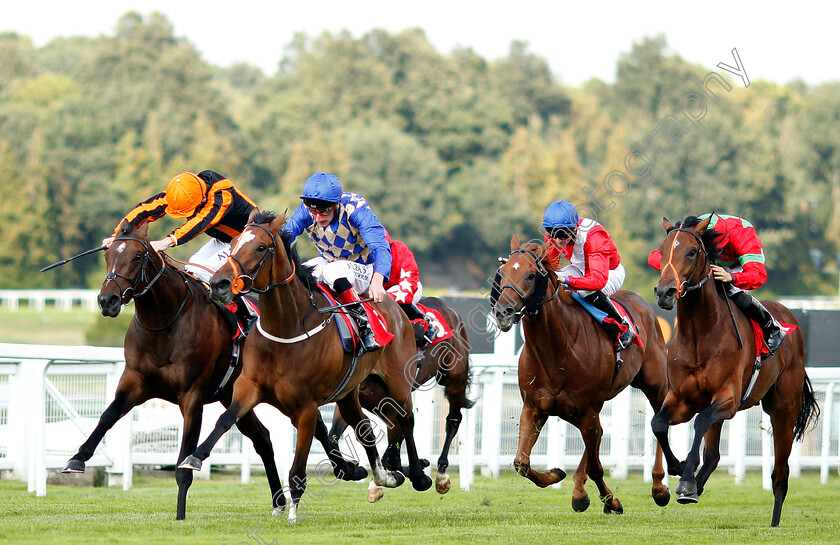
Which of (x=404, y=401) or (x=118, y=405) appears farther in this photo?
(x=404, y=401)

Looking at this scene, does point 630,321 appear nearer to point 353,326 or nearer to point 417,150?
point 353,326

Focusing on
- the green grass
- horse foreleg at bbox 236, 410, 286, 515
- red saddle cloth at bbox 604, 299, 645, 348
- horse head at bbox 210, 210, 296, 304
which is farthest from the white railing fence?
horse head at bbox 210, 210, 296, 304

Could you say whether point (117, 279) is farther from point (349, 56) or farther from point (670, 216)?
point (349, 56)

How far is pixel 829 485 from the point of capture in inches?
380

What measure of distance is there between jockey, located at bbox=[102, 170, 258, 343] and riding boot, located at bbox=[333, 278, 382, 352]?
2.05 ft

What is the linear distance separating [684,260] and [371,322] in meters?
1.76

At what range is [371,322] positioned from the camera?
21.1 ft

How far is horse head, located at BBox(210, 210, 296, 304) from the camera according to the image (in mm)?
5383

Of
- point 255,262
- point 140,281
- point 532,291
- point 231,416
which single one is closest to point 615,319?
point 532,291

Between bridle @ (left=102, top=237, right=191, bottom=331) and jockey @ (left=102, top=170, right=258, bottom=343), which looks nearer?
bridle @ (left=102, top=237, right=191, bottom=331)

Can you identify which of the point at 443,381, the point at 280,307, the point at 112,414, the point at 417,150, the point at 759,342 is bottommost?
the point at 112,414

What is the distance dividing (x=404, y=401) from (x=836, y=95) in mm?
48552

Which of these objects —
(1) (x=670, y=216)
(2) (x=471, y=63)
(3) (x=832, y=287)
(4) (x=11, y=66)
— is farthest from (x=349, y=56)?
(3) (x=832, y=287)

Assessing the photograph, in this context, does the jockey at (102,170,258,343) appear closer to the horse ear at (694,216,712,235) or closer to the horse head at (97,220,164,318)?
the horse head at (97,220,164,318)
